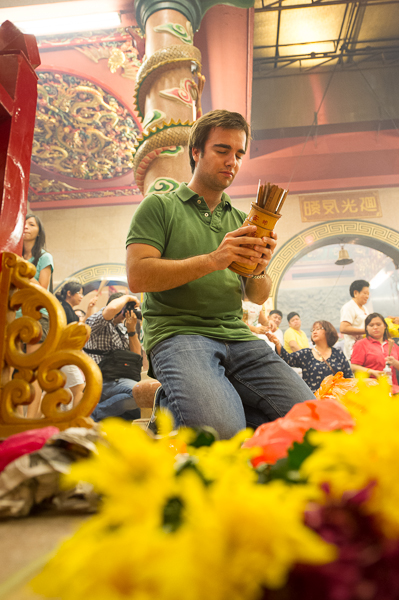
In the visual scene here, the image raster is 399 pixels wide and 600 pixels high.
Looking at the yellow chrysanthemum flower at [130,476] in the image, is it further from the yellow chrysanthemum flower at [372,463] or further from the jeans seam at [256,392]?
the jeans seam at [256,392]

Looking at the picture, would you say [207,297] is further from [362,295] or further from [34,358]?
[362,295]

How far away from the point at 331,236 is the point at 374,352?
2699 mm

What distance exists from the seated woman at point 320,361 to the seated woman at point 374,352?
0.30 metres

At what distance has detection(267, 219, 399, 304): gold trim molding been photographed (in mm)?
5684

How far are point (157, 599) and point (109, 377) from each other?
92.3 inches

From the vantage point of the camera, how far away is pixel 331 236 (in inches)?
228

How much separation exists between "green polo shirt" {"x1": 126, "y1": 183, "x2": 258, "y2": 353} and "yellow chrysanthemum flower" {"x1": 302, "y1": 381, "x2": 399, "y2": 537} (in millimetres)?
875

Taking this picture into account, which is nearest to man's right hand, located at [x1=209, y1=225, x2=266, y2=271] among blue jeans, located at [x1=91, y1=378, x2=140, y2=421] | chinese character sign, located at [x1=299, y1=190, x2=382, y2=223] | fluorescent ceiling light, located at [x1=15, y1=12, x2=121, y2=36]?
blue jeans, located at [x1=91, y1=378, x2=140, y2=421]

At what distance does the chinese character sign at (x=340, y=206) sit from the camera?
5879 mm

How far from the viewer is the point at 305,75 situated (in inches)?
213

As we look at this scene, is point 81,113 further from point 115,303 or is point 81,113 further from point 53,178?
point 115,303

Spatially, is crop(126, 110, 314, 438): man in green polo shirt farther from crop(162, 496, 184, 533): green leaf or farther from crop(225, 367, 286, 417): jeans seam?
crop(162, 496, 184, 533): green leaf

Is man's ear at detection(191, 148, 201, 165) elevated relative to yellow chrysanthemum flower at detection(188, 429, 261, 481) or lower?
elevated

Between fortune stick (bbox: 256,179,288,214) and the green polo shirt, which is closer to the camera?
fortune stick (bbox: 256,179,288,214)
